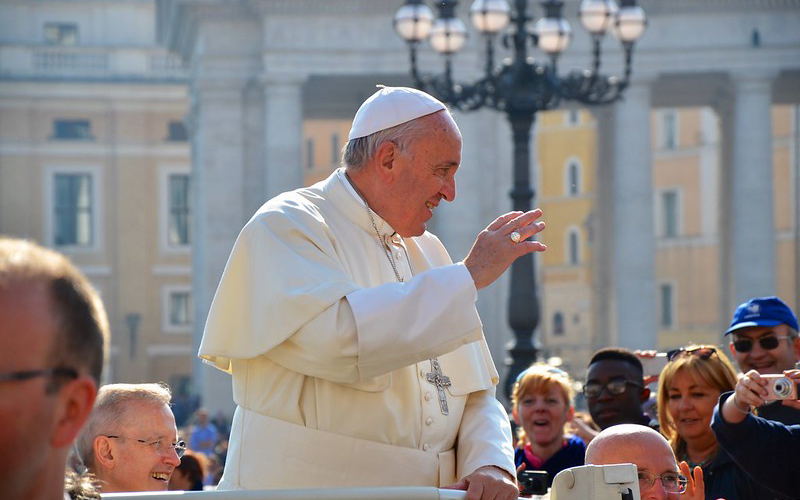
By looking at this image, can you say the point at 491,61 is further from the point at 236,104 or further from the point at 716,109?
the point at 716,109

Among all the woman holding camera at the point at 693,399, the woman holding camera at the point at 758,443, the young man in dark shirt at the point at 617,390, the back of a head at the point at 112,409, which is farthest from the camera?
the young man in dark shirt at the point at 617,390

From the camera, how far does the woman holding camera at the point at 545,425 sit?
680 centimetres

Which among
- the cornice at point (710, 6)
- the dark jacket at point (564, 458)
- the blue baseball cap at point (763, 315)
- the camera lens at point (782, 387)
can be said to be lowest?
the dark jacket at point (564, 458)

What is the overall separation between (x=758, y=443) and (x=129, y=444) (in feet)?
6.36

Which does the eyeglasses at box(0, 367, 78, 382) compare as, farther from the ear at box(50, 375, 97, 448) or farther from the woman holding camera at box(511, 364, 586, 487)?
the woman holding camera at box(511, 364, 586, 487)

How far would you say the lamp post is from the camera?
46.6ft

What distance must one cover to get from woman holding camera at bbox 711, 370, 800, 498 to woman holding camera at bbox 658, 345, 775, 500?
0.90 metres

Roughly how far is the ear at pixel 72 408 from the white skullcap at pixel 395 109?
6.29 feet

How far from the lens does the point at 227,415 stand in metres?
34.3

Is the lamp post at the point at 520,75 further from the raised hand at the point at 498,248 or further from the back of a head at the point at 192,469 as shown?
the raised hand at the point at 498,248

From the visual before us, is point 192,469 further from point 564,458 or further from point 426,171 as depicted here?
point 426,171

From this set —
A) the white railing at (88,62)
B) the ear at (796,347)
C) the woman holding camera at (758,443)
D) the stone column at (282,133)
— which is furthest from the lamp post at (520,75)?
the white railing at (88,62)

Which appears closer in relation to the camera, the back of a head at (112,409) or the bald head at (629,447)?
the bald head at (629,447)

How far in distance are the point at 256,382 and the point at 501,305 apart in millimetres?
30088
